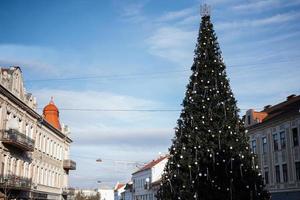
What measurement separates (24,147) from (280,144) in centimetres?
2157

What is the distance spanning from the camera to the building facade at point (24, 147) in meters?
32.7

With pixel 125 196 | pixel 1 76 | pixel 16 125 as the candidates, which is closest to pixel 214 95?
pixel 1 76

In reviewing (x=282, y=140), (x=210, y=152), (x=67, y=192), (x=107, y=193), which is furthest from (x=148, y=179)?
(x=107, y=193)

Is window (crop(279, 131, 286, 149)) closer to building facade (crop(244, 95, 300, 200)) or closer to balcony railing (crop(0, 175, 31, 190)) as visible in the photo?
building facade (crop(244, 95, 300, 200))

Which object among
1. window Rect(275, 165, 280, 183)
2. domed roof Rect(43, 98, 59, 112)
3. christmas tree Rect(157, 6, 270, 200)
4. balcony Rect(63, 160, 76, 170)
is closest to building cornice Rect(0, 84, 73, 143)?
domed roof Rect(43, 98, 59, 112)

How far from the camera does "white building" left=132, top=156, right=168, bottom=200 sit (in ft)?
256

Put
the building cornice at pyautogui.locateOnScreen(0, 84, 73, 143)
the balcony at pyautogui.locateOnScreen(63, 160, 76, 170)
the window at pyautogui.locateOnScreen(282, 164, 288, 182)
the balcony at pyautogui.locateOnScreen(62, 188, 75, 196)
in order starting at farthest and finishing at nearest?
the balcony at pyautogui.locateOnScreen(63, 160, 76, 170) → the balcony at pyautogui.locateOnScreen(62, 188, 75, 196) → the window at pyautogui.locateOnScreen(282, 164, 288, 182) → the building cornice at pyautogui.locateOnScreen(0, 84, 73, 143)

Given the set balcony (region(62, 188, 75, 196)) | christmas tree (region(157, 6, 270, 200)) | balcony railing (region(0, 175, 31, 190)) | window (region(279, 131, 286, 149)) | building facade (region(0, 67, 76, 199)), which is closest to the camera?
christmas tree (region(157, 6, 270, 200))

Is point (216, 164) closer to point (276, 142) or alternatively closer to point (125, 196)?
point (276, 142)

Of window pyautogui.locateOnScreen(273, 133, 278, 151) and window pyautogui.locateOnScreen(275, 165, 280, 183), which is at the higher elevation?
window pyautogui.locateOnScreen(273, 133, 278, 151)

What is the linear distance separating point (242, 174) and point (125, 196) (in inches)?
3814

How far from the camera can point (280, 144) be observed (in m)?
36.7

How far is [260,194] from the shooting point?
60.6 feet

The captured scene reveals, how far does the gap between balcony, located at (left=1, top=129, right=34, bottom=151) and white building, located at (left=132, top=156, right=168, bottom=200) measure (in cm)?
3649
